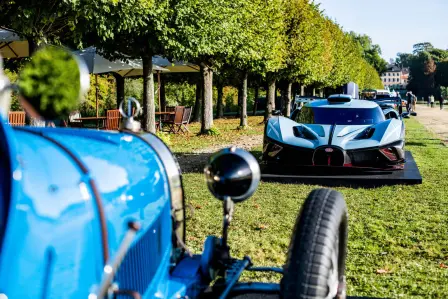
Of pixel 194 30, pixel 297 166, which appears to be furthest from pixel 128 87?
pixel 297 166

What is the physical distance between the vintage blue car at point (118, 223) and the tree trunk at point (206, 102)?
16929mm

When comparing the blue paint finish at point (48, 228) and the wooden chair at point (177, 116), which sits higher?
the blue paint finish at point (48, 228)

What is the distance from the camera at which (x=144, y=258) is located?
2.23m

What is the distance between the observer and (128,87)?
42562 mm

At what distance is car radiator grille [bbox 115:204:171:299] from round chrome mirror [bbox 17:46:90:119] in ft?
2.05

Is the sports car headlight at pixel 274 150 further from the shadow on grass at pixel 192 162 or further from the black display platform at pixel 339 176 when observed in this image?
the shadow on grass at pixel 192 162

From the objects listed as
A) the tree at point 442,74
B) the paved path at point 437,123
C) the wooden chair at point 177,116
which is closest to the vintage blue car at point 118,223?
the paved path at point 437,123

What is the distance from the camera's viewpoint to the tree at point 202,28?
1370cm

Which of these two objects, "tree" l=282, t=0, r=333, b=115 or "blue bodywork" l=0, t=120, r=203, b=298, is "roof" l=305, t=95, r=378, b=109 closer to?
"blue bodywork" l=0, t=120, r=203, b=298

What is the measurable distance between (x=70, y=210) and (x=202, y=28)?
13255mm

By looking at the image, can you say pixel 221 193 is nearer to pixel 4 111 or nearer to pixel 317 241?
pixel 317 241

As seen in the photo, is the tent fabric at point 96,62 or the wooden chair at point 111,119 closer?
the wooden chair at point 111,119

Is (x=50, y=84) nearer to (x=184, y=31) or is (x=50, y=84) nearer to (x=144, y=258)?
(x=144, y=258)

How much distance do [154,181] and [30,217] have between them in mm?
902
